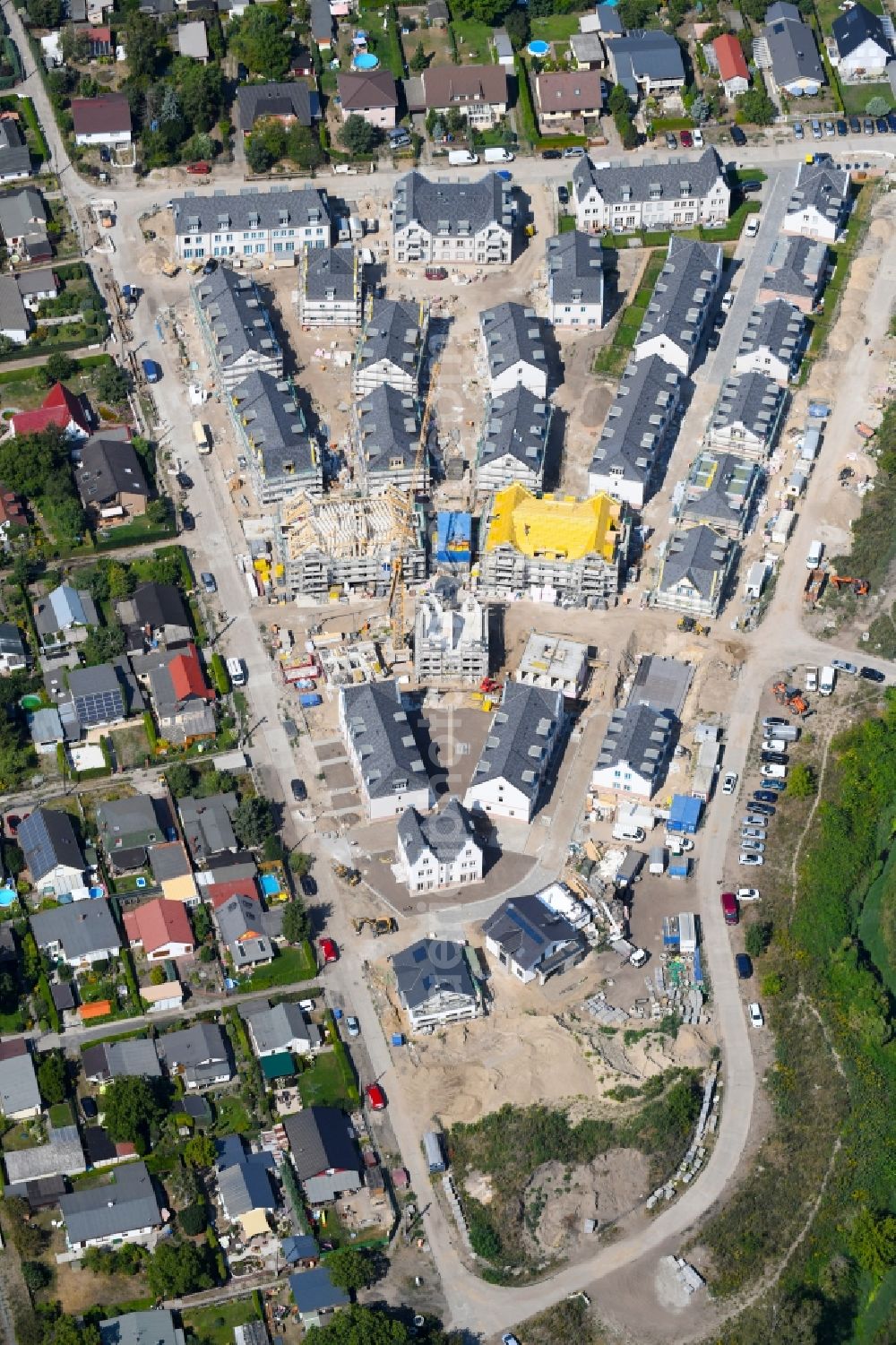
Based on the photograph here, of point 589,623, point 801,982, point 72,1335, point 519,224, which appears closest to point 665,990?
point 801,982

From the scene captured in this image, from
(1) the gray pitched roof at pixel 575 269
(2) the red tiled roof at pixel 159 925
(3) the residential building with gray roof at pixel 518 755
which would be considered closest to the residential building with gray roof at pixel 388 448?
(1) the gray pitched roof at pixel 575 269

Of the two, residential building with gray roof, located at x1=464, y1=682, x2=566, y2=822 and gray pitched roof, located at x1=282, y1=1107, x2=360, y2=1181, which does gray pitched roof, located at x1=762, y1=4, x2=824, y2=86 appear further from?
gray pitched roof, located at x1=282, y1=1107, x2=360, y2=1181

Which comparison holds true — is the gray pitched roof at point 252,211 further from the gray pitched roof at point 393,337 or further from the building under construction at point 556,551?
the building under construction at point 556,551

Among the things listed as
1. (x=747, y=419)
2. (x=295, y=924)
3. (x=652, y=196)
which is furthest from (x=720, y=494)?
(x=295, y=924)

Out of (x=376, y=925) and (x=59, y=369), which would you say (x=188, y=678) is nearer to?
(x=376, y=925)

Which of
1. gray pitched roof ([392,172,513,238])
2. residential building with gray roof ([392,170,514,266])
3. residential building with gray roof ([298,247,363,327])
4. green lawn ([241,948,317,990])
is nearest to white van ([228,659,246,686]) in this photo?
green lawn ([241,948,317,990])

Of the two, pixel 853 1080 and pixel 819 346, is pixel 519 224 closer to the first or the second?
pixel 819 346
